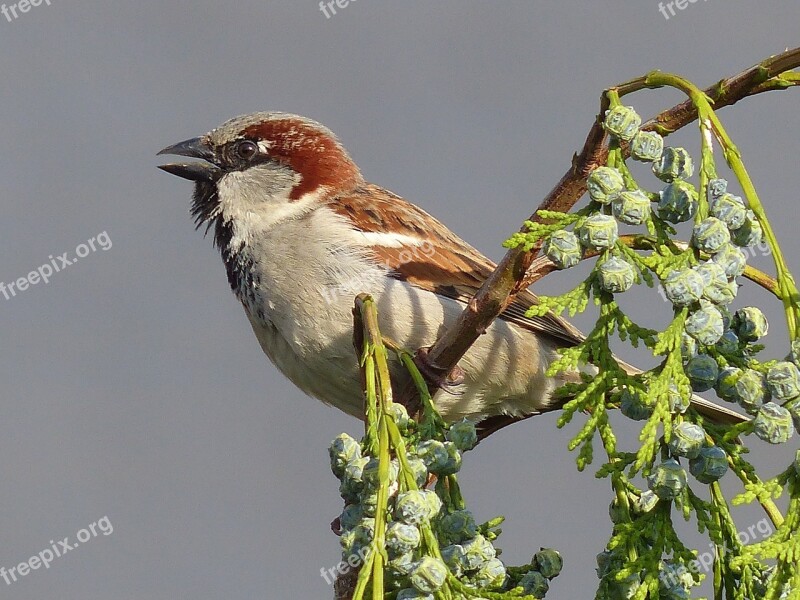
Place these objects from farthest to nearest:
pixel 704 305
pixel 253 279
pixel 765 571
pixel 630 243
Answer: pixel 253 279, pixel 630 243, pixel 765 571, pixel 704 305

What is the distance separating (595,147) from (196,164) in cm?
218

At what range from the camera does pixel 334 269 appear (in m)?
3.08

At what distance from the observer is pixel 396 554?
137cm

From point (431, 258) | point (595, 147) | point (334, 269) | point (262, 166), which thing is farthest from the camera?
point (262, 166)

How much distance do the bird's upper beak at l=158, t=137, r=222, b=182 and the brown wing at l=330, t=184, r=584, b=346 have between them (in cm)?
46

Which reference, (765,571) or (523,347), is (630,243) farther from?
(523,347)

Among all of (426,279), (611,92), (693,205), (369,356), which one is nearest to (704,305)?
(693,205)

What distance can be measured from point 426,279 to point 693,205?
5.92ft

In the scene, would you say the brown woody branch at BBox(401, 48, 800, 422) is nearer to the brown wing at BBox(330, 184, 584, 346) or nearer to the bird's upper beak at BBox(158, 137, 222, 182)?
the brown wing at BBox(330, 184, 584, 346)

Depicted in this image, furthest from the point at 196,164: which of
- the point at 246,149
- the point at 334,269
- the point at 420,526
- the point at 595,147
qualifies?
the point at 420,526

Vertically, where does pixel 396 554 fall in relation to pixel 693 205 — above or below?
below

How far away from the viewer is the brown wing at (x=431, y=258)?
323 centimetres

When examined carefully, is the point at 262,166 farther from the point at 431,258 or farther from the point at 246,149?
the point at 431,258

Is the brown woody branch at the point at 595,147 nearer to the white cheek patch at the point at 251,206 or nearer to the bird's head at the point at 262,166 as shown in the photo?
the white cheek patch at the point at 251,206
